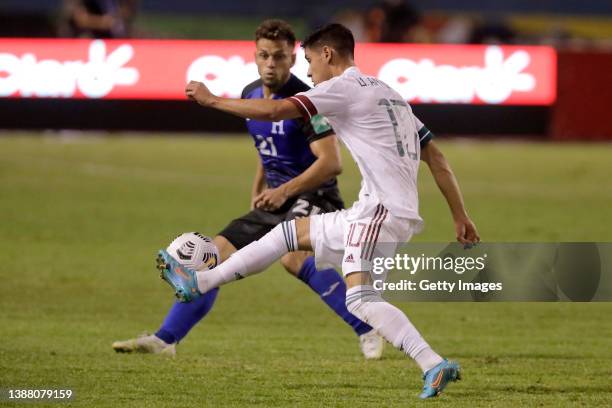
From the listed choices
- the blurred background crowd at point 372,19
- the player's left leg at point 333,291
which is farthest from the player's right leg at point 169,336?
the blurred background crowd at point 372,19

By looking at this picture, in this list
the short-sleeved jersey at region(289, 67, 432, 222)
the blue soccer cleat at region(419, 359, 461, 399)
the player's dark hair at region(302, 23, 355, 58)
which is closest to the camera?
the blue soccer cleat at region(419, 359, 461, 399)

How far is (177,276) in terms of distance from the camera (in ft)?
20.8

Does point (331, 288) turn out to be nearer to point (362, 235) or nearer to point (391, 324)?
point (362, 235)

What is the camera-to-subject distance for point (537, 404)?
6156 mm

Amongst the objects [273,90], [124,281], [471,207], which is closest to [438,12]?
[471,207]

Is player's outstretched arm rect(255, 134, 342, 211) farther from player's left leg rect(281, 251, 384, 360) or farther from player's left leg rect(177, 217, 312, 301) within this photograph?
player's left leg rect(281, 251, 384, 360)

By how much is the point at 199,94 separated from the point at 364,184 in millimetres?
921

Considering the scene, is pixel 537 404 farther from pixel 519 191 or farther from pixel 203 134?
pixel 203 134

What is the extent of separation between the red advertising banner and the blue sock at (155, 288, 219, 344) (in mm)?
12540

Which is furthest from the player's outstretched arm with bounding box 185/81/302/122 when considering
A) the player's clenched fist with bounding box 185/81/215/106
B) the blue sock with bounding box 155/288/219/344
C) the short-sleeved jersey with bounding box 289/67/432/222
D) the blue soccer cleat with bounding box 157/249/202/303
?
the blue sock with bounding box 155/288/219/344

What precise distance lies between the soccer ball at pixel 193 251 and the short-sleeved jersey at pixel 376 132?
89cm

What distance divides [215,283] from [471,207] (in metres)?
8.42

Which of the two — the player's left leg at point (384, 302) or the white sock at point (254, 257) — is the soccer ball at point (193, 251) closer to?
the white sock at point (254, 257)

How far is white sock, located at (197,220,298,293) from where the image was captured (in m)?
6.47
